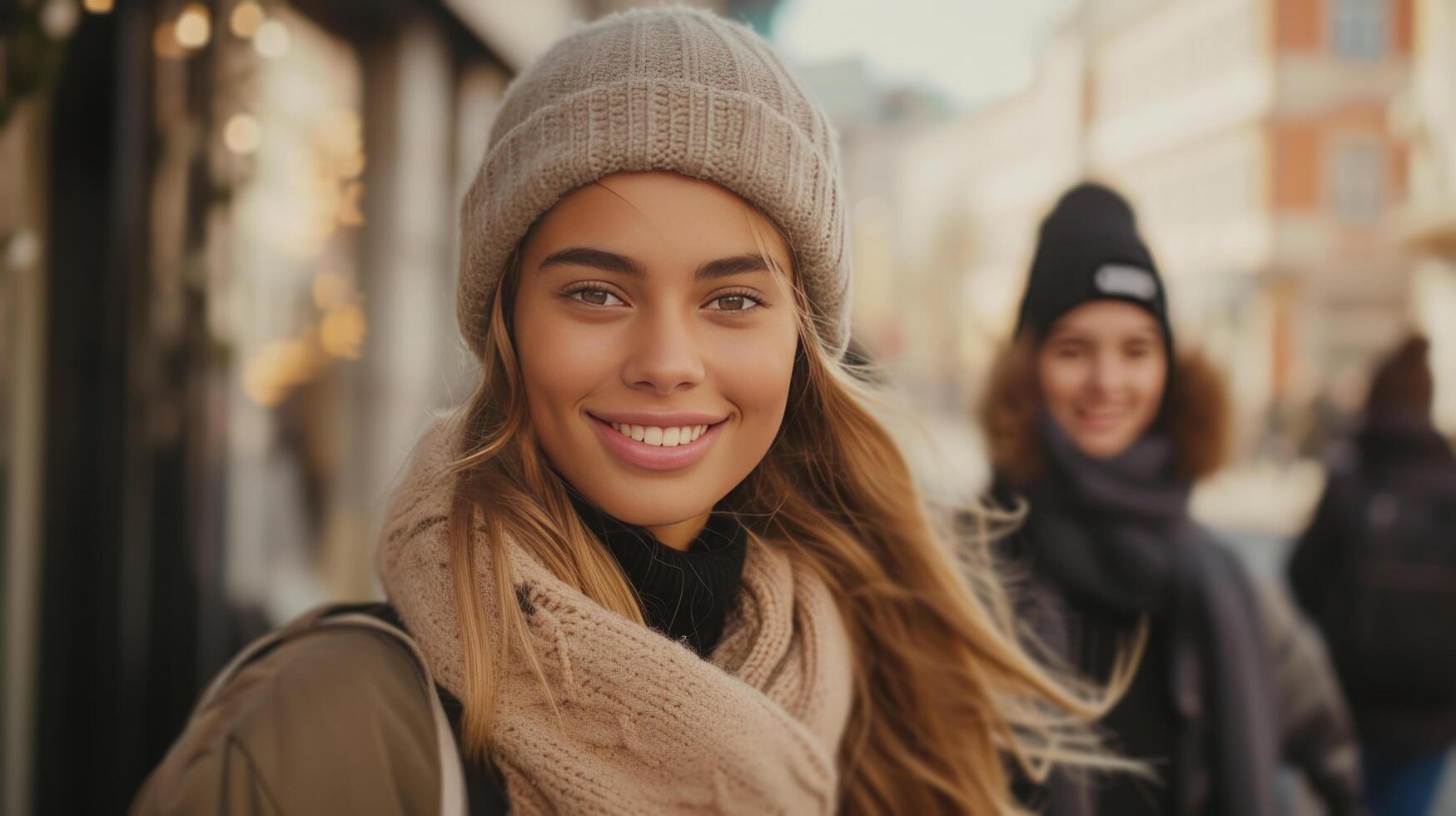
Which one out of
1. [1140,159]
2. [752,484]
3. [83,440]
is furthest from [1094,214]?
[1140,159]

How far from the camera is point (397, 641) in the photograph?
1.14 m

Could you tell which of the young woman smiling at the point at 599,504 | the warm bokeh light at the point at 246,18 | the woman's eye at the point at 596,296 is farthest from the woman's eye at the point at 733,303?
the warm bokeh light at the point at 246,18

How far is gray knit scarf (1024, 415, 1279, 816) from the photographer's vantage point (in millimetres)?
2014

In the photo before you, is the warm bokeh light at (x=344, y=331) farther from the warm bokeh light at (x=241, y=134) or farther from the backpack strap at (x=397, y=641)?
the backpack strap at (x=397, y=641)

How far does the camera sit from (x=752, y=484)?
4.36ft

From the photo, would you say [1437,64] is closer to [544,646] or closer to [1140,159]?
[1140,159]

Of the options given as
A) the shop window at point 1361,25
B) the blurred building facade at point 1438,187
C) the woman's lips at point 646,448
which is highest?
the shop window at point 1361,25

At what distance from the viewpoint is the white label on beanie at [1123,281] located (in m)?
1.91

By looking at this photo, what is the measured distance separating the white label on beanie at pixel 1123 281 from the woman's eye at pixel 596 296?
1212 mm

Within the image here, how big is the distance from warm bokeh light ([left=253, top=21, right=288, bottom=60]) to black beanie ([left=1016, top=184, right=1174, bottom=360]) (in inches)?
92.3

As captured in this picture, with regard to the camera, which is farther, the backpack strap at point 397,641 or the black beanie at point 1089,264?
the black beanie at point 1089,264

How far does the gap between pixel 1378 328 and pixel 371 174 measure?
21.5 meters

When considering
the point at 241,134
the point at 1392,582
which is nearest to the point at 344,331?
the point at 241,134

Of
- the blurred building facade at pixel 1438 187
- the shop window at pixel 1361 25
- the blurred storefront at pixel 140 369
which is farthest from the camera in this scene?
the shop window at pixel 1361 25
